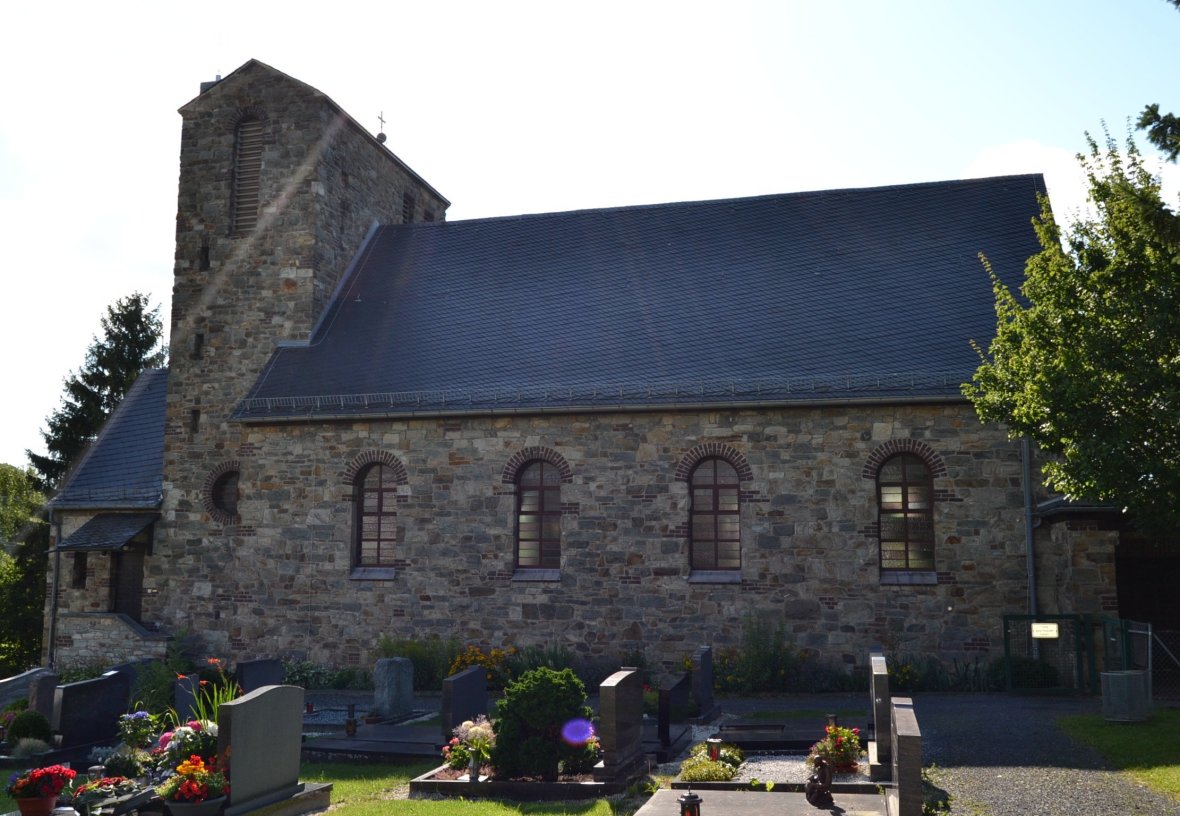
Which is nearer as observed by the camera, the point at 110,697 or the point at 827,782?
the point at 827,782

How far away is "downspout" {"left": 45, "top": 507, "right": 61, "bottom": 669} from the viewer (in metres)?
21.1

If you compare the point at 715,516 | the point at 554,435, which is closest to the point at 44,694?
the point at 554,435

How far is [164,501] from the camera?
2112 centimetres

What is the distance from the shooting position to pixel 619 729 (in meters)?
10.8

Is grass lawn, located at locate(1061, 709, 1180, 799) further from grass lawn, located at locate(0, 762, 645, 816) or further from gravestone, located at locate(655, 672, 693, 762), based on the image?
grass lawn, located at locate(0, 762, 645, 816)

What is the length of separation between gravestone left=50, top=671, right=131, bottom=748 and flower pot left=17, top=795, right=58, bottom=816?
15.4 feet

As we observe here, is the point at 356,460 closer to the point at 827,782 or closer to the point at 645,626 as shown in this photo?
the point at 645,626

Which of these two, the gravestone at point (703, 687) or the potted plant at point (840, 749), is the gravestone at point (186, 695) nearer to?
the gravestone at point (703, 687)

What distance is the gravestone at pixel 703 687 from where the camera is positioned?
14009 mm

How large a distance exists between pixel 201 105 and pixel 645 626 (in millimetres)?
15257

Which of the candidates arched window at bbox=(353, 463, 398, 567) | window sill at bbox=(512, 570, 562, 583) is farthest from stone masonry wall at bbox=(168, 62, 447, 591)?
window sill at bbox=(512, 570, 562, 583)

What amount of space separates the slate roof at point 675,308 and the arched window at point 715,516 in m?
1.30

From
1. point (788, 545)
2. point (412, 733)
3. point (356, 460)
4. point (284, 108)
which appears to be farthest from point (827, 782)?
point (284, 108)

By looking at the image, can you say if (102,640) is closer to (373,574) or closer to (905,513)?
(373,574)
